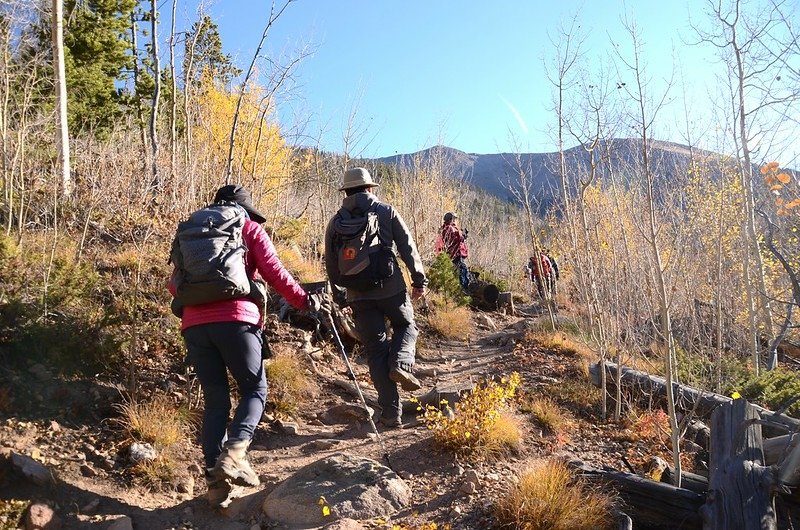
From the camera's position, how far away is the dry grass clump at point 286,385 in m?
4.54

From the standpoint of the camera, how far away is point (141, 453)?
326 cm

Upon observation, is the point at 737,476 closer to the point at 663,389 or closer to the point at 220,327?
the point at 663,389

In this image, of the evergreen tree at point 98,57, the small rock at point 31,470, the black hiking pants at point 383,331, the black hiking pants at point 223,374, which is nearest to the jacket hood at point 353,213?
the black hiking pants at point 383,331

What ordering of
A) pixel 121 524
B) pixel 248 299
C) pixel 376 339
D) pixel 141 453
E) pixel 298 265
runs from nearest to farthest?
pixel 121 524
pixel 248 299
pixel 141 453
pixel 376 339
pixel 298 265

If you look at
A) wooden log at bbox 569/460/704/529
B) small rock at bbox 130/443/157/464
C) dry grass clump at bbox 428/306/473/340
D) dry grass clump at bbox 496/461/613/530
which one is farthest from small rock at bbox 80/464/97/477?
dry grass clump at bbox 428/306/473/340

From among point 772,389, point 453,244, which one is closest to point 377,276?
point 772,389

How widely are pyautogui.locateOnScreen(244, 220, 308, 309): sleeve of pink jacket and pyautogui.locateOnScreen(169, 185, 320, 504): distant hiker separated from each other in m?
0.12

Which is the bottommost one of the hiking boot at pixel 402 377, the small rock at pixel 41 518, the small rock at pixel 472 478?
the small rock at pixel 472 478

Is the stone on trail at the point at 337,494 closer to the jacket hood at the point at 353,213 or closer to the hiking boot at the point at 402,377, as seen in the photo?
the hiking boot at the point at 402,377

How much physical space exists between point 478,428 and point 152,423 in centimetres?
223

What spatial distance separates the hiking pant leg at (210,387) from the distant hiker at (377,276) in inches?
52.4

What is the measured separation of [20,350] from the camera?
3.71m

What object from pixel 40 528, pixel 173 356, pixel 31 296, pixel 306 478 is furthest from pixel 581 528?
pixel 31 296

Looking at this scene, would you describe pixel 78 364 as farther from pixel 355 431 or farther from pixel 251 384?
pixel 355 431
